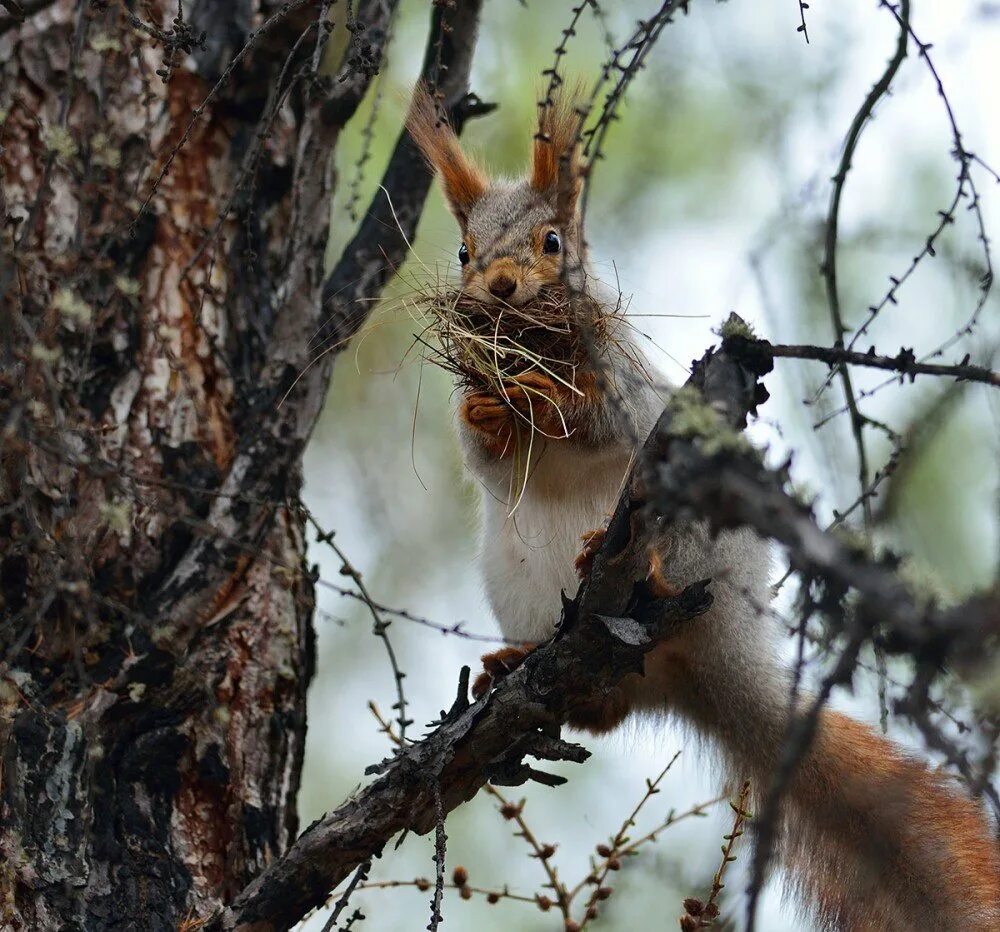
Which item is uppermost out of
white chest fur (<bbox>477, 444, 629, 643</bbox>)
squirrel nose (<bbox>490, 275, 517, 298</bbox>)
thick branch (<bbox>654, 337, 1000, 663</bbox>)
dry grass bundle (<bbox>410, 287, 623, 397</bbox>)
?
squirrel nose (<bbox>490, 275, 517, 298</bbox>)

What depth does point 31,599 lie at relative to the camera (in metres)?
2.43

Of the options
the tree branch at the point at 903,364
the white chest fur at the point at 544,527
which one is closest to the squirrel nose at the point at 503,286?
the white chest fur at the point at 544,527

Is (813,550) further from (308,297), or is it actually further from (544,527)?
(308,297)

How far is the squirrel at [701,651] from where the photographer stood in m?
2.38

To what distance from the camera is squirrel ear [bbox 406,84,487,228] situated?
3.05 meters

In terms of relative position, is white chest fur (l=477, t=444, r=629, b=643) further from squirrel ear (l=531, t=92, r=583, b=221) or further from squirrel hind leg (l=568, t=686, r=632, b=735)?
squirrel ear (l=531, t=92, r=583, b=221)

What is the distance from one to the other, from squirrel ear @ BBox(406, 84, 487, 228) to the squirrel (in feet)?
0.08

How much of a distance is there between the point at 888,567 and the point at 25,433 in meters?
0.98

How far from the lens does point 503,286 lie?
8.75 feet

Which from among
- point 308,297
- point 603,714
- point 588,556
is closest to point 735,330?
point 588,556

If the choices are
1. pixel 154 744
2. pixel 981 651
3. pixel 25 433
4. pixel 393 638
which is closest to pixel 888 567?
pixel 981 651

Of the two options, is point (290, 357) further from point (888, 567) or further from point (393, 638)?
point (393, 638)

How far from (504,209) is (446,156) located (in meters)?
0.23

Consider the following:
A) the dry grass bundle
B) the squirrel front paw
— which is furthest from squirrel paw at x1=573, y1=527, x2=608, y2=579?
the dry grass bundle
